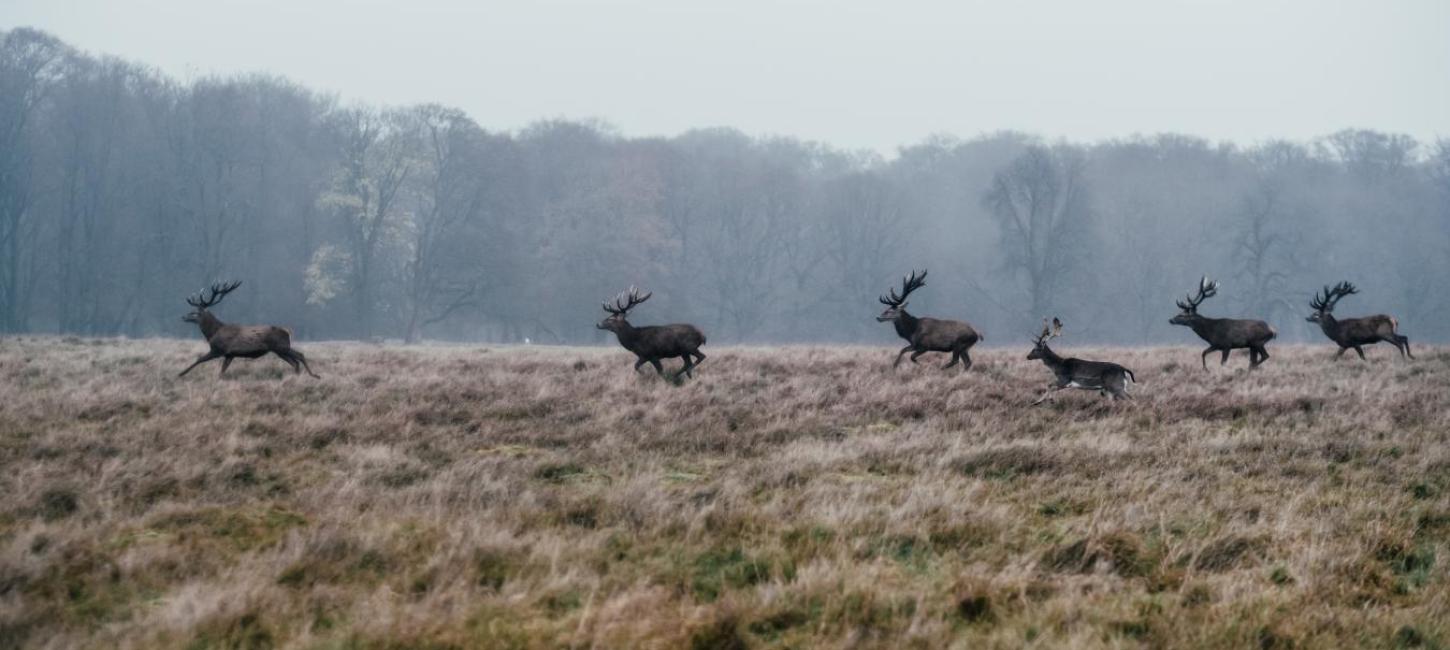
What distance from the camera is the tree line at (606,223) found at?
38.8 metres

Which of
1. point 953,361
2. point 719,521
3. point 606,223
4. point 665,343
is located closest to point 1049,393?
point 953,361

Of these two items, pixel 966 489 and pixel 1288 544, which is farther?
pixel 966 489

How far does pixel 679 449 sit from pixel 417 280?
35.9 m

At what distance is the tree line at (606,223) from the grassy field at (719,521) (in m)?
31.2

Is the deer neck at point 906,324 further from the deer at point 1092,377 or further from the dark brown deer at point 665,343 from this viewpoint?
the deer at point 1092,377

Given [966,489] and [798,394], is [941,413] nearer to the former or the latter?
[798,394]

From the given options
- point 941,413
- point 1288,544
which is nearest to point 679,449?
point 941,413

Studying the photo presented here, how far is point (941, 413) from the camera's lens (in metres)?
10.8

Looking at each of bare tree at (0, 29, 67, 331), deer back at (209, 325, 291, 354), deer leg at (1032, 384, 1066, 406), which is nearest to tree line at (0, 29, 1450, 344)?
bare tree at (0, 29, 67, 331)

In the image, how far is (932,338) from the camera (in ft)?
52.3

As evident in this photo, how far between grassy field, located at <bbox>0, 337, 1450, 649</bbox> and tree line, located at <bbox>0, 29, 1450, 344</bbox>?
102 ft

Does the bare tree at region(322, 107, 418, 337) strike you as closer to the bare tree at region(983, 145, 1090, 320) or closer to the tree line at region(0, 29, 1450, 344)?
the tree line at region(0, 29, 1450, 344)

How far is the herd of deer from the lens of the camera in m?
12.2

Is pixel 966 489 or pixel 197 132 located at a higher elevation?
pixel 197 132
